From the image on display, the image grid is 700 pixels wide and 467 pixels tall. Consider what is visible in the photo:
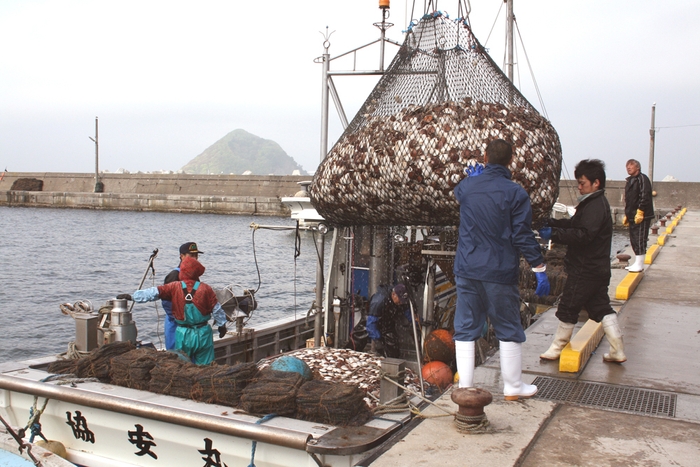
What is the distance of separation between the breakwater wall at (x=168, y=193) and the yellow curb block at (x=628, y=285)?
37227 mm

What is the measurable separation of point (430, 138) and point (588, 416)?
2519 millimetres

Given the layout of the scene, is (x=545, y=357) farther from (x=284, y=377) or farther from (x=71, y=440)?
(x=71, y=440)

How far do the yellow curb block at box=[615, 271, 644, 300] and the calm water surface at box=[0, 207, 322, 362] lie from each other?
446cm

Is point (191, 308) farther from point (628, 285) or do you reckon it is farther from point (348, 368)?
point (628, 285)

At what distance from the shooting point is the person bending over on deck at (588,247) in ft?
17.0

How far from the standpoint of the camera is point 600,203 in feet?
17.1

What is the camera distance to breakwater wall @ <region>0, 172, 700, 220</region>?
5384 cm

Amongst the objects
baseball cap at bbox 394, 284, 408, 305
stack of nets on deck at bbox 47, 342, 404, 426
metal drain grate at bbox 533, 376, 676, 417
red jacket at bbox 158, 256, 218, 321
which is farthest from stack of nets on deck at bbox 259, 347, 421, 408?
metal drain grate at bbox 533, 376, 676, 417

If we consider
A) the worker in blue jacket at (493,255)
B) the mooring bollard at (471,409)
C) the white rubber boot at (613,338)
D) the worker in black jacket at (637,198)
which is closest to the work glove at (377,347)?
the white rubber boot at (613,338)

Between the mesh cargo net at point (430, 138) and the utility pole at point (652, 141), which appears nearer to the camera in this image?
the mesh cargo net at point (430, 138)

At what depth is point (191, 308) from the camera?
667 centimetres

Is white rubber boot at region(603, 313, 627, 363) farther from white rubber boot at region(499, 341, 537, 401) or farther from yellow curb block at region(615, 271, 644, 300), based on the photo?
yellow curb block at region(615, 271, 644, 300)

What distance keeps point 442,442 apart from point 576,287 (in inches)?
86.7

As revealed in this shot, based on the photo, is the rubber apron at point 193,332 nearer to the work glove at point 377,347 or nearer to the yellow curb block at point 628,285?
the work glove at point 377,347
